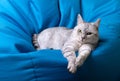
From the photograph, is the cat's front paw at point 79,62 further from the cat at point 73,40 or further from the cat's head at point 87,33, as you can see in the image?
the cat's head at point 87,33

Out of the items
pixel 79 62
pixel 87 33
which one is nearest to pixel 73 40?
pixel 87 33

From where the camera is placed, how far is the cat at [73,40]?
141 cm

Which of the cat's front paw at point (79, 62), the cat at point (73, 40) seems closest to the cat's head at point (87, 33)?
the cat at point (73, 40)

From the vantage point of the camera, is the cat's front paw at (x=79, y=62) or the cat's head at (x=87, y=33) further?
the cat's head at (x=87, y=33)

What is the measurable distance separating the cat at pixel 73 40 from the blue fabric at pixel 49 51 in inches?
1.7

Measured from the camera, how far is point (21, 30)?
1776 mm

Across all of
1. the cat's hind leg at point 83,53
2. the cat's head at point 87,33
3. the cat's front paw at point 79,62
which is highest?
the cat's head at point 87,33

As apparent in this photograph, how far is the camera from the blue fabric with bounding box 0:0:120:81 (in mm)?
1352

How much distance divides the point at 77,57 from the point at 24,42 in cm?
36

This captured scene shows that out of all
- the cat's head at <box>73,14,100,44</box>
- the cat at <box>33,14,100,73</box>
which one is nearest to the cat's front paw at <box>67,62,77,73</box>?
the cat at <box>33,14,100,73</box>

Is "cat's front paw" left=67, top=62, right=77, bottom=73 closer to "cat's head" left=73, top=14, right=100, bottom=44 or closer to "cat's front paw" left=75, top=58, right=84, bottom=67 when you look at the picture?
"cat's front paw" left=75, top=58, right=84, bottom=67

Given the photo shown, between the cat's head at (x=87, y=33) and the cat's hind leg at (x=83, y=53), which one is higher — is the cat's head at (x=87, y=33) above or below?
above

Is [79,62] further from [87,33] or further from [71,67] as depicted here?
[87,33]

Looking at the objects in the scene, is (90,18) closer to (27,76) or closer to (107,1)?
(107,1)
